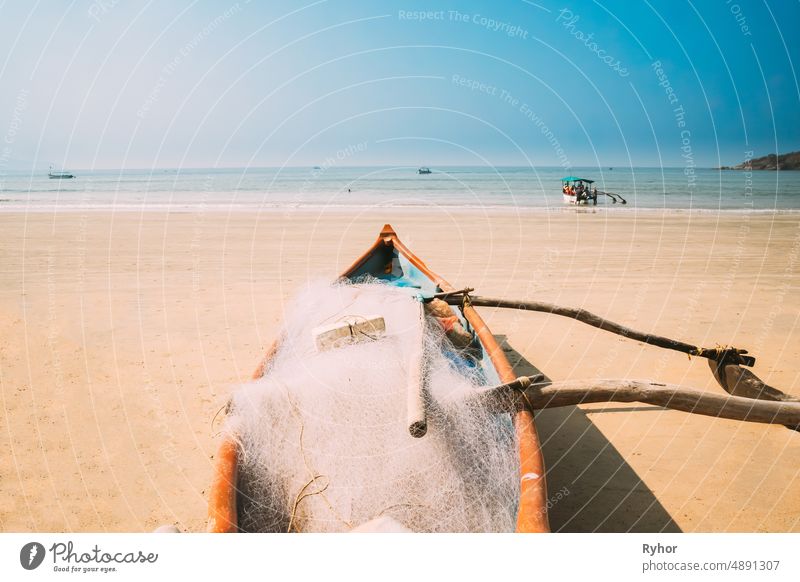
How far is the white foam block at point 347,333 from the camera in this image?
3.98m

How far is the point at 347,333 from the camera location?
4027 millimetres

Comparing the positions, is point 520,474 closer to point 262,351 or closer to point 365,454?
point 365,454

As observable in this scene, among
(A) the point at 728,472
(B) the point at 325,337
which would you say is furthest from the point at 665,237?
(B) the point at 325,337

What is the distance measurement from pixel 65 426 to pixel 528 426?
428 cm

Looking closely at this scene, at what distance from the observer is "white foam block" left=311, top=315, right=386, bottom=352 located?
157 inches

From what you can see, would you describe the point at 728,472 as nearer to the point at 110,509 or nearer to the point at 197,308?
the point at 110,509

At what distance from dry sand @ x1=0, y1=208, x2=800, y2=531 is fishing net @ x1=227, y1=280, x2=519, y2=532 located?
3.85 ft

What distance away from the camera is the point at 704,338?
745cm

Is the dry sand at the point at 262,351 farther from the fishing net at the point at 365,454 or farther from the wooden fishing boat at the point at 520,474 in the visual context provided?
the fishing net at the point at 365,454
